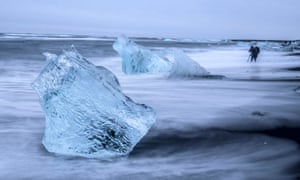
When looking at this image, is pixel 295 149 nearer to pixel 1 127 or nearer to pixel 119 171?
pixel 119 171

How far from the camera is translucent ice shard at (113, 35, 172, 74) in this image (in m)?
12.0

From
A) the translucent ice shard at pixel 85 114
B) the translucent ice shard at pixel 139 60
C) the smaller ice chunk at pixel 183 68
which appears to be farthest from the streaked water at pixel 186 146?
the translucent ice shard at pixel 139 60

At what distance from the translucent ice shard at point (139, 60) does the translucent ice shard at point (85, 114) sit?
8.14 m

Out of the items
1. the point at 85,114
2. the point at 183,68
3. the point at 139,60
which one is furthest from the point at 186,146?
the point at 139,60

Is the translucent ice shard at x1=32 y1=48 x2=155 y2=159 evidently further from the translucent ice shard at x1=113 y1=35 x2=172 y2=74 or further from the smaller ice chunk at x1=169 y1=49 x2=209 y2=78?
the translucent ice shard at x1=113 y1=35 x2=172 y2=74

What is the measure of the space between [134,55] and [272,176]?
988cm

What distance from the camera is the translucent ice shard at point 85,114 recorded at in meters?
3.34

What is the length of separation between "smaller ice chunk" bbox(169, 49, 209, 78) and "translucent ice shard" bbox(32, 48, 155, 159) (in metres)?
6.63

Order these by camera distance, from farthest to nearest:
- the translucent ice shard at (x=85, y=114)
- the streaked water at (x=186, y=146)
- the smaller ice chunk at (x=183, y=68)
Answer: the smaller ice chunk at (x=183, y=68) < the translucent ice shard at (x=85, y=114) < the streaked water at (x=186, y=146)

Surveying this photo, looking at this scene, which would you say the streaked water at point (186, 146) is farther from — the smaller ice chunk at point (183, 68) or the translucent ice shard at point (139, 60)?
the translucent ice shard at point (139, 60)

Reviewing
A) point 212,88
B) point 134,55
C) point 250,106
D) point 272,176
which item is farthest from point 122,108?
point 134,55

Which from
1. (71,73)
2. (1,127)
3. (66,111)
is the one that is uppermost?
(71,73)

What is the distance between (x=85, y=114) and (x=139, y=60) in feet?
29.1

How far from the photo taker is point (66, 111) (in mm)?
3477
